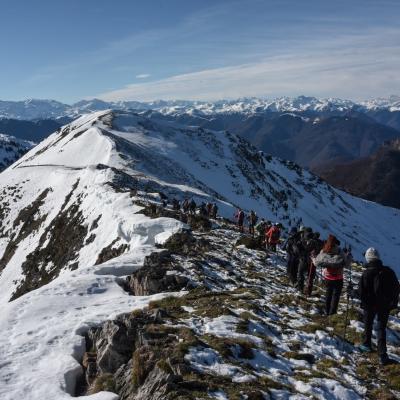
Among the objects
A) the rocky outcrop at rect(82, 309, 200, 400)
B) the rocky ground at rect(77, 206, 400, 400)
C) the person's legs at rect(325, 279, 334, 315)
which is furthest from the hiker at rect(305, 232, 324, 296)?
the rocky outcrop at rect(82, 309, 200, 400)

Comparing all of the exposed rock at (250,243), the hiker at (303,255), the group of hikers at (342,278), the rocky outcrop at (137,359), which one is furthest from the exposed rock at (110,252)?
the rocky outcrop at (137,359)

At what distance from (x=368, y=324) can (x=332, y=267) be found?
2.83 m

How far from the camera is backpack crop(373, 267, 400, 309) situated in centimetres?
1278

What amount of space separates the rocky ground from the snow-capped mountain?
0.25 ft

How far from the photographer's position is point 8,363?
13.4 m

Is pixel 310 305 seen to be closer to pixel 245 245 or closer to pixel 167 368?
pixel 167 368

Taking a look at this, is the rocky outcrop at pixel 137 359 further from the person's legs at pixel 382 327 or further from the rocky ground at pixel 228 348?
the person's legs at pixel 382 327

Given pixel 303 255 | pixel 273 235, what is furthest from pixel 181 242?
pixel 303 255

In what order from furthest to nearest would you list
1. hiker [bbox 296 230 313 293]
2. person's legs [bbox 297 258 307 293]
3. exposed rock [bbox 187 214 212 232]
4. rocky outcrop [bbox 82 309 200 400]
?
exposed rock [bbox 187 214 212 232], person's legs [bbox 297 258 307 293], hiker [bbox 296 230 313 293], rocky outcrop [bbox 82 309 200 400]

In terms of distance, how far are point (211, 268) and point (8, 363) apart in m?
10.8

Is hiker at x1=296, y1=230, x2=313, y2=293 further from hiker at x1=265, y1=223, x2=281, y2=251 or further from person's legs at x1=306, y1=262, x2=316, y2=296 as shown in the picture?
hiker at x1=265, y1=223, x2=281, y2=251

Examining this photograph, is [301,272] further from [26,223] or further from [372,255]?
[26,223]

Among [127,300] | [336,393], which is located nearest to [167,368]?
[336,393]

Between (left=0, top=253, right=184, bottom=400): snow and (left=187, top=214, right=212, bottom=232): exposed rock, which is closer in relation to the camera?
(left=0, top=253, right=184, bottom=400): snow
